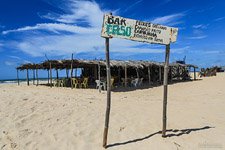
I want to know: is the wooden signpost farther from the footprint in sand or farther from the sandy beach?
the footprint in sand

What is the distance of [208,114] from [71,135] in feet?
16.7

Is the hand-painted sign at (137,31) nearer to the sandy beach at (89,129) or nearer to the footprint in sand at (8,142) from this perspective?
the sandy beach at (89,129)

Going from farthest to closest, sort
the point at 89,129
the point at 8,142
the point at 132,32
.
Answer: the point at 89,129, the point at 132,32, the point at 8,142

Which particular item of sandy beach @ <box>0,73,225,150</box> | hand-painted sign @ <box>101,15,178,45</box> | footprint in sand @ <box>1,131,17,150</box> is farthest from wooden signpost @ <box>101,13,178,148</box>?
footprint in sand @ <box>1,131,17,150</box>

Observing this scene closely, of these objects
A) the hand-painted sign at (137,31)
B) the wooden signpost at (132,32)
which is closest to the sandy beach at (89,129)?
the wooden signpost at (132,32)

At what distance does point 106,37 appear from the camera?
525cm

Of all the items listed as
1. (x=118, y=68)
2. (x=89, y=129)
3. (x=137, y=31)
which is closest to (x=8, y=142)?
(x=89, y=129)

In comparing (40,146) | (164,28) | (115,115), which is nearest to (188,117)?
(115,115)

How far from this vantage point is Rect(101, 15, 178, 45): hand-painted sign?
5289mm

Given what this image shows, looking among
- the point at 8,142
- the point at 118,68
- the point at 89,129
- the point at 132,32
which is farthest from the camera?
the point at 118,68

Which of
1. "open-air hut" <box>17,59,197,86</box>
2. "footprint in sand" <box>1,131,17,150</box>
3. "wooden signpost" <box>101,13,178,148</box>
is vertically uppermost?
"wooden signpost" <box>101,13,178,148</box>

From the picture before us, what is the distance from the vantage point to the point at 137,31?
5727 mm

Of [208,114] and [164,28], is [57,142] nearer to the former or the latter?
[164,28]

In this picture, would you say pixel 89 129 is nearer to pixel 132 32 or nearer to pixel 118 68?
pixel 132 32
